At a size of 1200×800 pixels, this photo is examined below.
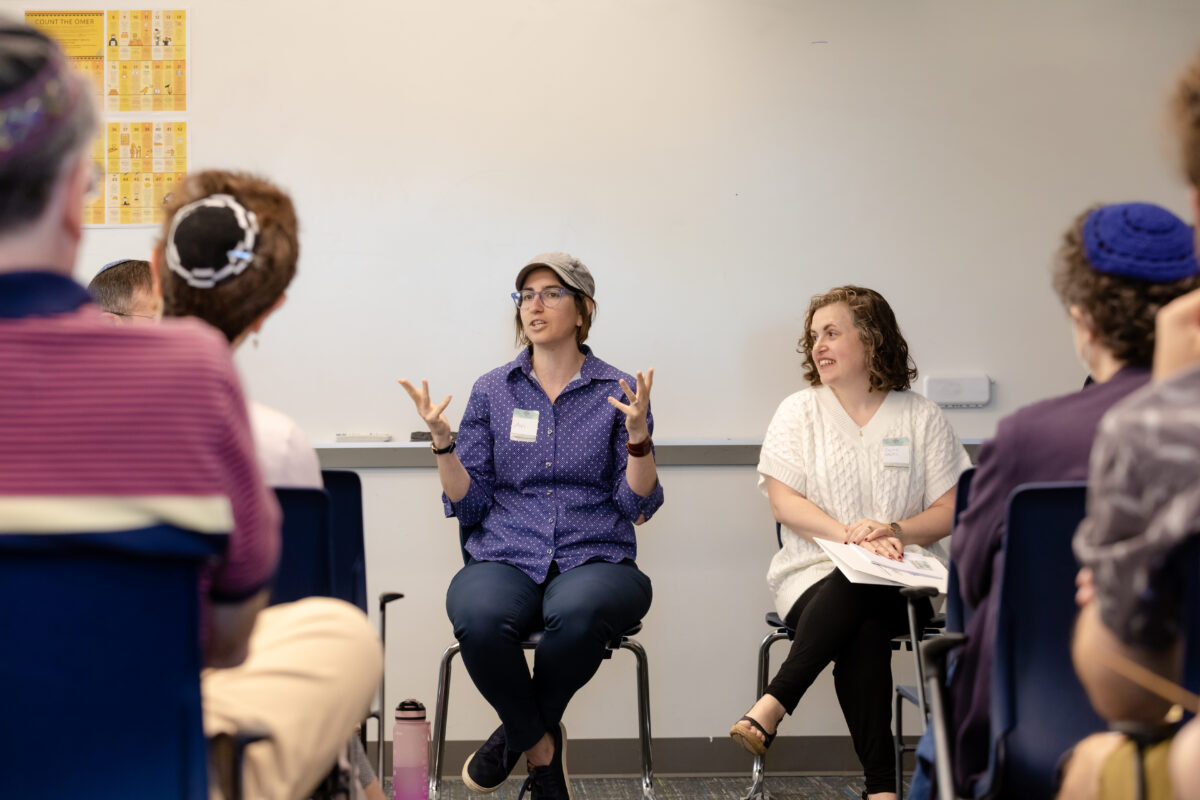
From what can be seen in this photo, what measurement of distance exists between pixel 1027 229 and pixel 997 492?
2.31 metres

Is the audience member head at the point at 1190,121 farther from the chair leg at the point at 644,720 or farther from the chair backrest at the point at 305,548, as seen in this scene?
the chair leg at the point at 644,720

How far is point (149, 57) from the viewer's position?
361 centimetres

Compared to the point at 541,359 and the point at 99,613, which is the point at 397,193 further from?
the point at 99,613

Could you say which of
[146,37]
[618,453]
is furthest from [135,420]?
[146,37]

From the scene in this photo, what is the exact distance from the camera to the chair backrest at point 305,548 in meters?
1.69

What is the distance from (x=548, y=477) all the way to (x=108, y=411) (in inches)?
83.2

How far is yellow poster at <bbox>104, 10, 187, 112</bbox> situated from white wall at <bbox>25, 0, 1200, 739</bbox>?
0.07 m

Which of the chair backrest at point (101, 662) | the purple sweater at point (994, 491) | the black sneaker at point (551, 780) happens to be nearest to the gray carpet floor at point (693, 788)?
the black sneaker at point (551, 780)

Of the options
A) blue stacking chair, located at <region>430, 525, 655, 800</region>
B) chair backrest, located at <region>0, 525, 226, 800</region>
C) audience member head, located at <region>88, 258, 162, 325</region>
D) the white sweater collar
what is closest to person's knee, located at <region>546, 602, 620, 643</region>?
blue stacking chair, located at <region>430, 525, 655, 800</region>

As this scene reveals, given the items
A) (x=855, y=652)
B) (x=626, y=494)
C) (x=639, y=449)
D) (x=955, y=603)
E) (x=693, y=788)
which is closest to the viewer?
(x=955, y=603)

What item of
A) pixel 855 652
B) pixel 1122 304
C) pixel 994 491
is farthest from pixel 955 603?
pixel 855 652

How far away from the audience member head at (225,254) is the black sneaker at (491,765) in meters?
1.54

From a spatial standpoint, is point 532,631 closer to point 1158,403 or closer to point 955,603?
Answer: point 955,603

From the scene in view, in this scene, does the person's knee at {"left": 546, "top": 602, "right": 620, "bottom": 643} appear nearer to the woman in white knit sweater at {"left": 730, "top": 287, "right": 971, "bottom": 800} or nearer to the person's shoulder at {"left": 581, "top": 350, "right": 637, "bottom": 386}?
the woman in white knit sweater at {"left": 730, "top": 287, "right": 971, "bottom": 800}
